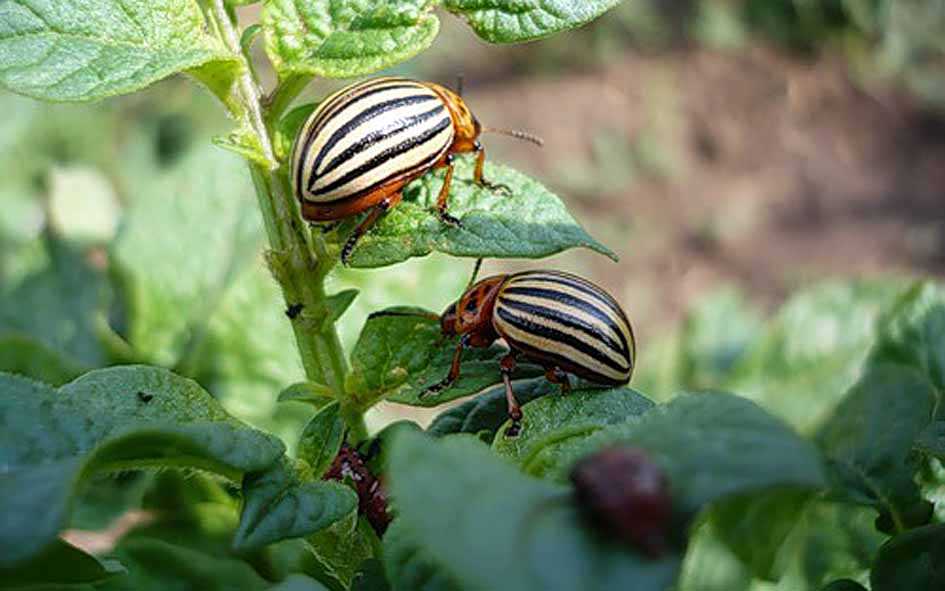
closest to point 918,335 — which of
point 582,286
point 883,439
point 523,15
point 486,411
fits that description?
point 883,439

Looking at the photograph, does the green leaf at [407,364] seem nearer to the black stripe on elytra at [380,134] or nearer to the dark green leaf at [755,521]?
the black stripe on elytra at [380,134]

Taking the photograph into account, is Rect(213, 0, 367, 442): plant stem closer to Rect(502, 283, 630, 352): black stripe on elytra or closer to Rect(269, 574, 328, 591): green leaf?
Rect(502, 283, 630, 352): black stripe on elytra

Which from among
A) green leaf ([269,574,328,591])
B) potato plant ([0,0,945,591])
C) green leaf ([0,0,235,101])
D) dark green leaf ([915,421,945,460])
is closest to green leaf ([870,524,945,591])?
potato plant ([0,0,945,591])

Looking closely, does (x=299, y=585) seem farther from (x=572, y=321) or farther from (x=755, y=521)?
(x=572, y=321)

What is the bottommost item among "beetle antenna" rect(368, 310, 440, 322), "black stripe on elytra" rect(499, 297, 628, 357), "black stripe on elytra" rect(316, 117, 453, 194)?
"black stripe on elytra" rect(499, 297, 628, 357)

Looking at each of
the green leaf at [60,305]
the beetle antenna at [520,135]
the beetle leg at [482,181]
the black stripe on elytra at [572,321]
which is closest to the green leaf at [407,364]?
the black stripe on elytra at [572,321]

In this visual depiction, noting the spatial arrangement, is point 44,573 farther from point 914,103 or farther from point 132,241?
point 914,103

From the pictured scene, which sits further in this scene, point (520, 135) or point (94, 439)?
point (520, 135)
